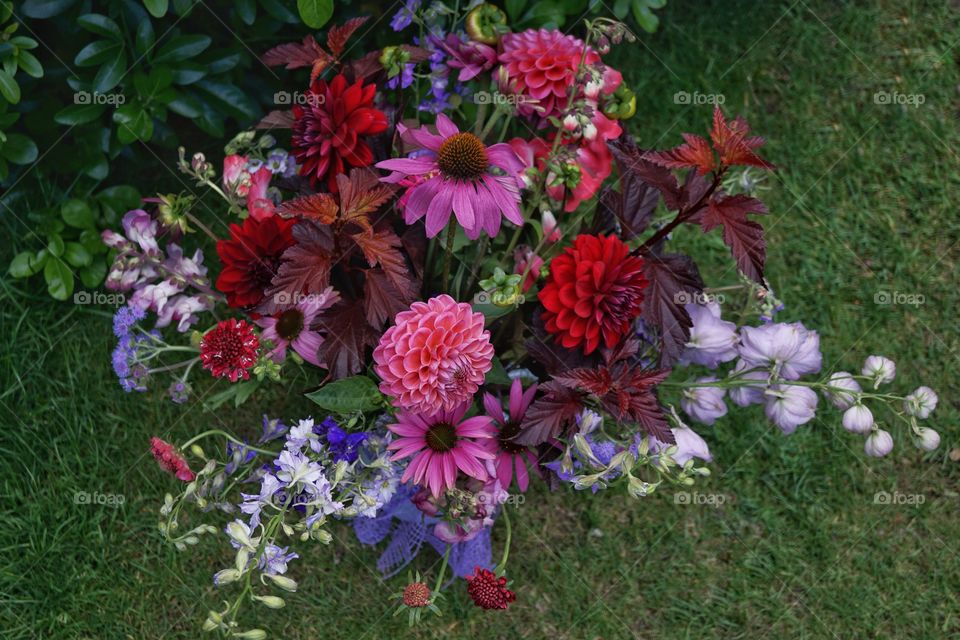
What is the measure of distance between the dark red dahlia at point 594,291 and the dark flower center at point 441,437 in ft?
0.76

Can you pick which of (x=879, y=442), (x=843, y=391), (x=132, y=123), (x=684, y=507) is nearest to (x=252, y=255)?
(x=132, y=123)

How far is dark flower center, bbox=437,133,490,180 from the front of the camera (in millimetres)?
1189

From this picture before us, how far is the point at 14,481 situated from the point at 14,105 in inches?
32.5

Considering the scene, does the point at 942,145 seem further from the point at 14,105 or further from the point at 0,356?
the point at 0,356

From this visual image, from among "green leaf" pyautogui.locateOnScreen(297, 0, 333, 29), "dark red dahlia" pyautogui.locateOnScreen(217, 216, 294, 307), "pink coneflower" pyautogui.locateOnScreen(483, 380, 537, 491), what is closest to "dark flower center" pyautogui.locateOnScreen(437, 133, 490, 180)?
"dark red dahlia" pyautogui.locateOnScreen(217, 216, 294, 307)

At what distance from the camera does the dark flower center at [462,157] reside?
1189 mm

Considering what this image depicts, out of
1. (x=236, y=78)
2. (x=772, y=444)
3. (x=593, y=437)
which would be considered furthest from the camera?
(x=772, y=444)

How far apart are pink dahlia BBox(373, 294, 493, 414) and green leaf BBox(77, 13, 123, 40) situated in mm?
925

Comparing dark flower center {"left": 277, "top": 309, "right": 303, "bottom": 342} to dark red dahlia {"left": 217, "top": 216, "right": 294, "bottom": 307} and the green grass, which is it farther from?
the green grass

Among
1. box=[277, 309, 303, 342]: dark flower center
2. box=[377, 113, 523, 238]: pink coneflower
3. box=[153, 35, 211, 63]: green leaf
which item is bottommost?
box=[277, 309, 303, 342]: dark flower center

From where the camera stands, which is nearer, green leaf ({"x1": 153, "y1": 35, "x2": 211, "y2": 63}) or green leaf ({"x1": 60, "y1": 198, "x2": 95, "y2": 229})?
green leaf ({"x1": 153, "y1": 35, "x2": 211, "y2": 63})

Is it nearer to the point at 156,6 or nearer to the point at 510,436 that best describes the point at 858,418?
the point at 510,436

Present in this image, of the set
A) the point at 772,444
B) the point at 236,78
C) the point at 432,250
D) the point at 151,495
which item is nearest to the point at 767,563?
the point at 772,444

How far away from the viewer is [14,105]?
6.09ft
